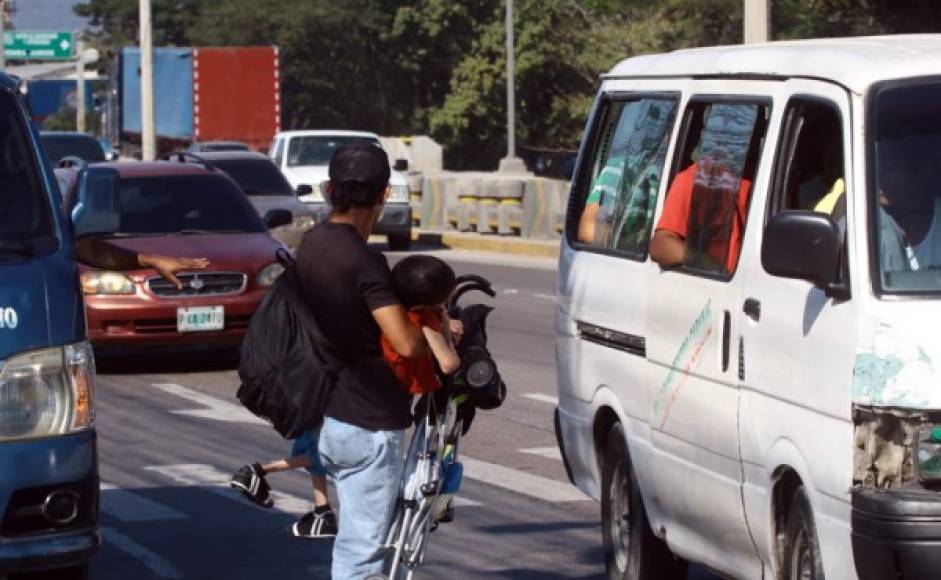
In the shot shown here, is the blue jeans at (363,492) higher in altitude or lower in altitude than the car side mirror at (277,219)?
lower

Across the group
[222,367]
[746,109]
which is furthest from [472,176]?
[746,109]

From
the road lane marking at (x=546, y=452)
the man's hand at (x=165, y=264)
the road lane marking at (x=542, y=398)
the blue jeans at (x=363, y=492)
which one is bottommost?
the road lane marking at (x=542, y=398)

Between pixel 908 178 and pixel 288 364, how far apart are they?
2.02m

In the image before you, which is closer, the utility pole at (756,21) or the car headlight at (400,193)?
the utility pole at (756,21)

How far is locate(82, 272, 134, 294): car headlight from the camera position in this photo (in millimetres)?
16188

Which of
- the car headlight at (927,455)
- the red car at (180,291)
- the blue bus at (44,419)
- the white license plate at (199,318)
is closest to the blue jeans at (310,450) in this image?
the blue bus at (44,419)

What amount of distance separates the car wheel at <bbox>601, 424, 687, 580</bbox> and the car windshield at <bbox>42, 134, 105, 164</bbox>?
973 inches

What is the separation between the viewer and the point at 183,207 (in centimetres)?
1719

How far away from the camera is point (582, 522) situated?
33.0 feet

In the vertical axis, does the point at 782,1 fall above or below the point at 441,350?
above

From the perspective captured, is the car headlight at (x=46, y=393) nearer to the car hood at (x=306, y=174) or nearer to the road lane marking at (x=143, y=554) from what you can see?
the road lane marking at (x=143, y=554)

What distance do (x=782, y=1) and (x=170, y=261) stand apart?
38368 millimetres

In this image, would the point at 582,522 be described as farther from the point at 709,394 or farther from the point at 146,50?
the point at 146,50

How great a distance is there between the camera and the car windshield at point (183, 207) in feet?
55.6
